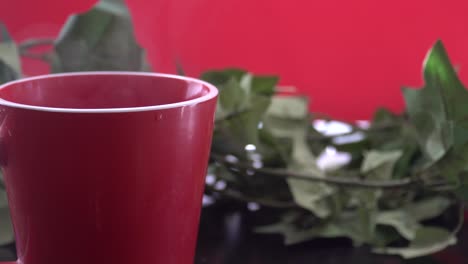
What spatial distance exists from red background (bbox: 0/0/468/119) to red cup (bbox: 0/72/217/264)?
61 cm

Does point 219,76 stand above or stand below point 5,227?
above

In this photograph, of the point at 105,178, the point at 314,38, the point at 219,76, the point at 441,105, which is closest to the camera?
the point at 105,178

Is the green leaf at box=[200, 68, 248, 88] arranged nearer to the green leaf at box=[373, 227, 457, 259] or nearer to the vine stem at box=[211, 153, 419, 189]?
the vine stem at box=[211, 153, 419, 189]

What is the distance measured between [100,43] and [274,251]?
0.24 m

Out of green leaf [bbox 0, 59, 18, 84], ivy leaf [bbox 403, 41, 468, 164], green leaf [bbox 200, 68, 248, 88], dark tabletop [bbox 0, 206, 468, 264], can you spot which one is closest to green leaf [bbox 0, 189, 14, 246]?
dark tabletop [bbox 0, 206, 468, 264]

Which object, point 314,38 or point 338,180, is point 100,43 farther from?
point 314,38

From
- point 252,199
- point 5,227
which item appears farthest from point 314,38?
point 5,227

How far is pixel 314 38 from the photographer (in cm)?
95

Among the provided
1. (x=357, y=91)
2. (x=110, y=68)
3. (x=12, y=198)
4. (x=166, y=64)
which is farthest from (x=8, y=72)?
(x=357, y=91)

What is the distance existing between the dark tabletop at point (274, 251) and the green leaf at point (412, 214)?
1.0 inches

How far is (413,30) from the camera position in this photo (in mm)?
937

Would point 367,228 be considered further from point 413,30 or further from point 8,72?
point 413,30

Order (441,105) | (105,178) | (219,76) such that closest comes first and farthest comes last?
1. (105,178)
2. (441,105)
3. (219,76)

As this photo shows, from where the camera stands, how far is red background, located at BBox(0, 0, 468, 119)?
2.99ft
